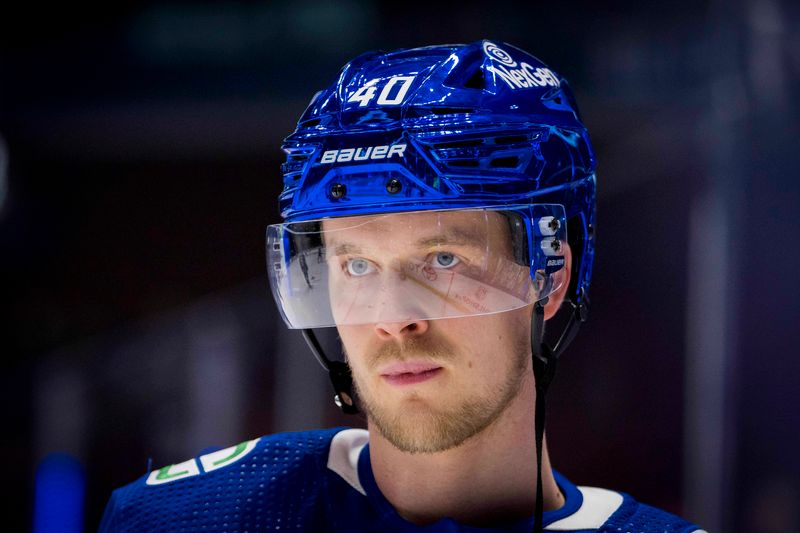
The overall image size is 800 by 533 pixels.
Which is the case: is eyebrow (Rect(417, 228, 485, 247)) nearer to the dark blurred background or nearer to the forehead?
the forehead

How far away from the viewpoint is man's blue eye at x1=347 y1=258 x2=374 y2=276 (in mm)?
1512

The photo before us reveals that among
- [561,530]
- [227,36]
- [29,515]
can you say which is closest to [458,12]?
[227,36]

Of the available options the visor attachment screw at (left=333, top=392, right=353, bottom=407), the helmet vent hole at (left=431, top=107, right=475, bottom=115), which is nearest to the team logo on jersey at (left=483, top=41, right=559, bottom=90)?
the helmet vent hole at (left=431, top=107, right=475, bottom=115)

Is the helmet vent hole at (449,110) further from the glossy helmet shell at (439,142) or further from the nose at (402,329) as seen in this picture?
the nose at (402,329)

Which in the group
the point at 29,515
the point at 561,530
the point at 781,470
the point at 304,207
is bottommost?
the point at 29,515

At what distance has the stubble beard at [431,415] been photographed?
146 centimetres

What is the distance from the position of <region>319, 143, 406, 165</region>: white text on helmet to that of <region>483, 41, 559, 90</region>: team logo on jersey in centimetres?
24

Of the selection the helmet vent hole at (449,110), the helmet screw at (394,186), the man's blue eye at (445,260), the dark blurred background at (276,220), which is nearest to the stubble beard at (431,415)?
the man's blue eye at (445,260)

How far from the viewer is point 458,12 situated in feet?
8.10

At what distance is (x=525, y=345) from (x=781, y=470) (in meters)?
0.87

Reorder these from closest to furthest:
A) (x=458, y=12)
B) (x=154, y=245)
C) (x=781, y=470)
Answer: (x=781, y=470) < (x=458, y=12) < (x=154, y=245)

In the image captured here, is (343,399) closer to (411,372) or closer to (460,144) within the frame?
(411,372)

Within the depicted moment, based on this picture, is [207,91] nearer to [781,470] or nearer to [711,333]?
[711,333]

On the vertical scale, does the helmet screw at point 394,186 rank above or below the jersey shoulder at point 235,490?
above
